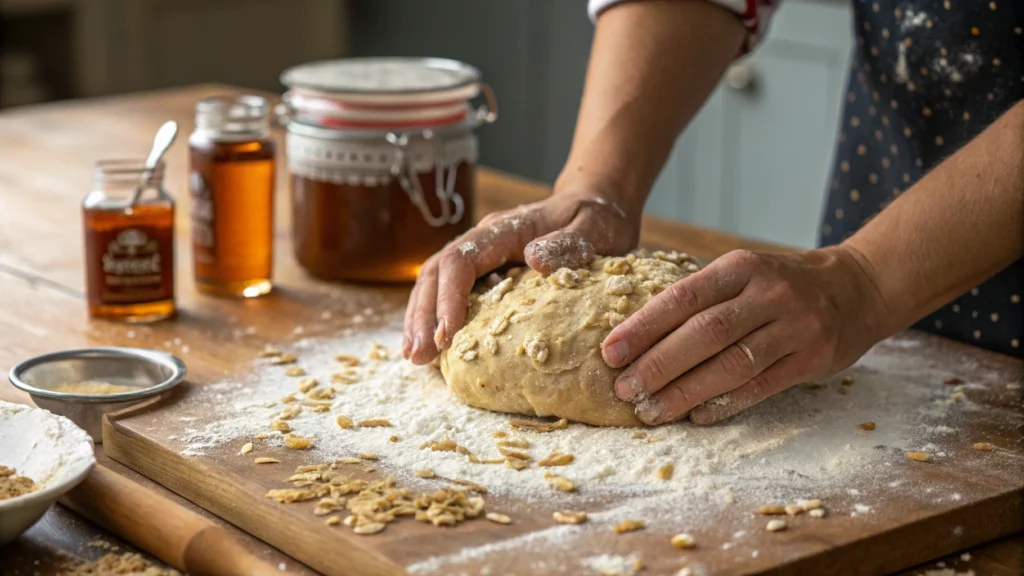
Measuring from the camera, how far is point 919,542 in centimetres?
102

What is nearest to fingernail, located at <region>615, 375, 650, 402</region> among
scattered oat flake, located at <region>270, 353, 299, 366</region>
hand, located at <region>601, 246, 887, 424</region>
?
hand, located at <region>601, 246, 887, 424</region>

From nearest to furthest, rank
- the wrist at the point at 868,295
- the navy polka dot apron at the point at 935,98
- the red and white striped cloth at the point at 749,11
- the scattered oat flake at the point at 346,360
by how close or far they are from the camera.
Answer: the wrist at the point at 868,295 < the scattered oat flake at the point at 346,360 < the navy polka dot apron at the point at 935,98 < the red and white striped cloth at the point at 749,11

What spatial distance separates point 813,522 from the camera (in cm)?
102

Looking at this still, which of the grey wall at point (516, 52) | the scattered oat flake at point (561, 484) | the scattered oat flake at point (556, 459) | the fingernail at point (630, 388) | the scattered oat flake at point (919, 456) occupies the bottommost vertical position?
the grey wall at point (516, 52)

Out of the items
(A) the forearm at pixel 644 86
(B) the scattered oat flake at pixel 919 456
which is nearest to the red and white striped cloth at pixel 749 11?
(A) the forearm at pixel 644 86

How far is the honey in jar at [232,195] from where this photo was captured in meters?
1.57

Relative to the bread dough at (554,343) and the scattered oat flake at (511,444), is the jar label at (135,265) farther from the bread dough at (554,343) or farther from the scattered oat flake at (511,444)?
the scattered oat flake at (511,444)

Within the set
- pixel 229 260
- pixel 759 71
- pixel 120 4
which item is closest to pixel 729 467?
pixel 229 260

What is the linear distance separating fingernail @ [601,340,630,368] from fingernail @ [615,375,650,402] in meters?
0.02

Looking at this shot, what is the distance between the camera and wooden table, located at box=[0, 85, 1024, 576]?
1040mm

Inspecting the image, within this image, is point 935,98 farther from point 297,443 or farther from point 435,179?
point 297,443

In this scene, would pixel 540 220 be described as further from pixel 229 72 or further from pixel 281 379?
pixel 229 72

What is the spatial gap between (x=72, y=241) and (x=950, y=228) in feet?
4.11

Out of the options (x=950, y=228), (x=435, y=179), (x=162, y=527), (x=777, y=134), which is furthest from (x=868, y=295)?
(x=777, y=134)
